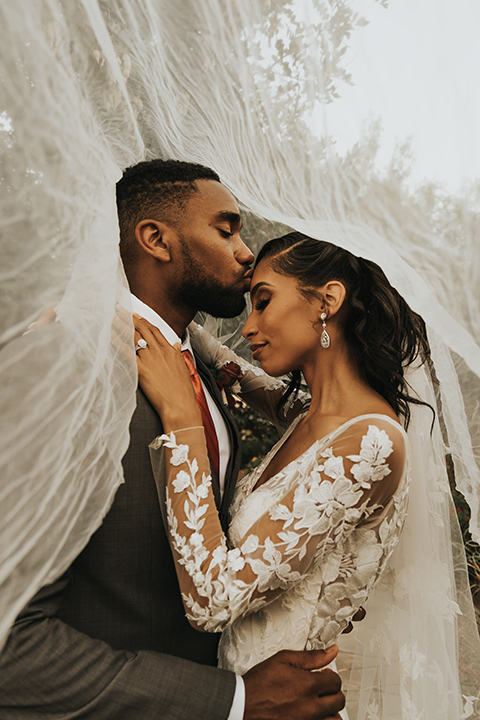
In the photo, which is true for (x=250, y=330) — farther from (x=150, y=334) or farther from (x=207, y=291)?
(x=150, y=334)

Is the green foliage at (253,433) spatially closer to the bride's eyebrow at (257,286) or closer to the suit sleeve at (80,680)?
the bride's eyebrow at (257,286)

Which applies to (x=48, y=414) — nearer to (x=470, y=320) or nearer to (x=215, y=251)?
(x=470, y=320)

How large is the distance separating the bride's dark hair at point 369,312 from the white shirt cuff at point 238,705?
3.64 ft

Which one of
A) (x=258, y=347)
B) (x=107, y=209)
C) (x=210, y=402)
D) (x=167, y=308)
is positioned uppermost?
(x=107, y=209)

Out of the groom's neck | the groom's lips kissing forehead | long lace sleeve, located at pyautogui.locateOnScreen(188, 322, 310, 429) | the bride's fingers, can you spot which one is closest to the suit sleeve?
the bride's fingers

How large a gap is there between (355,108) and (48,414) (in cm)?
91

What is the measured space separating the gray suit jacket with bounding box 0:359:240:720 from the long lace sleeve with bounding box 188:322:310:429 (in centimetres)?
89

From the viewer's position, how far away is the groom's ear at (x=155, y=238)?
7.11 ft

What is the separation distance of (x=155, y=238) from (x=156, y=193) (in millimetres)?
185

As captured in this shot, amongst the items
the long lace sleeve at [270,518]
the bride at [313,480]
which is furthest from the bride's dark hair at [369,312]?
the long lace sleeve at [270,518]

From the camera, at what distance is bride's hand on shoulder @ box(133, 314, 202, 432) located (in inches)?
69.2

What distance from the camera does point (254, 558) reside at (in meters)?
1.69

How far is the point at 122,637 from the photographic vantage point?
170 cm

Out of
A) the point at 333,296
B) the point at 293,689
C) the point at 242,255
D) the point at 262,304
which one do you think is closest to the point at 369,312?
the point at 333,296
